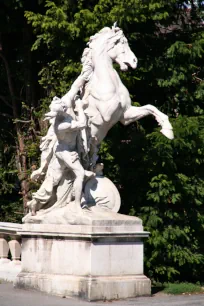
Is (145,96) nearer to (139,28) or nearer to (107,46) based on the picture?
(139,28)

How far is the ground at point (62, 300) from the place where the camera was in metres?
10.4

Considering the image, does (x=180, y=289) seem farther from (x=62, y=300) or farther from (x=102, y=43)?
(x=102, y=43)

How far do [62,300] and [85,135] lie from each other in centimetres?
240

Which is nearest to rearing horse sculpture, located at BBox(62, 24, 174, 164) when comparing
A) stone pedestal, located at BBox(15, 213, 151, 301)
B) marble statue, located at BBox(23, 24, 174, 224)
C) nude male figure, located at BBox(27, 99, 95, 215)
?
marble statue, located at BBox(23, 24, 174, 224)

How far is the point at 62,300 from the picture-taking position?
35.0 feet

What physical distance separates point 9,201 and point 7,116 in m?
1.96

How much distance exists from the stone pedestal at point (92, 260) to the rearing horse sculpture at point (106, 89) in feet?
4.36

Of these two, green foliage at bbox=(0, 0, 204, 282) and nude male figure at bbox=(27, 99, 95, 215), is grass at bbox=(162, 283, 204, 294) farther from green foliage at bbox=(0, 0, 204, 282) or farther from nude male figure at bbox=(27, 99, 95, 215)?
green foliage at bbox=(0, 0, 204, 282)

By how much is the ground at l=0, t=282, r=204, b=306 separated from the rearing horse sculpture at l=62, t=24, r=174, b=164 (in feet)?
7.00

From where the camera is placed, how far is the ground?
34.1 ft

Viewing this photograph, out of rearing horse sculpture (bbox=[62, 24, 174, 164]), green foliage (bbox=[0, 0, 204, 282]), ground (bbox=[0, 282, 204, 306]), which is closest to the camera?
ground (bbox=[0, 282, 204, 306])

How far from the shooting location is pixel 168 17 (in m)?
16.3

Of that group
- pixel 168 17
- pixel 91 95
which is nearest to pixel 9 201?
pixel 168 17

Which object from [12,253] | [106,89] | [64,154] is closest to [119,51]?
[106,89]
